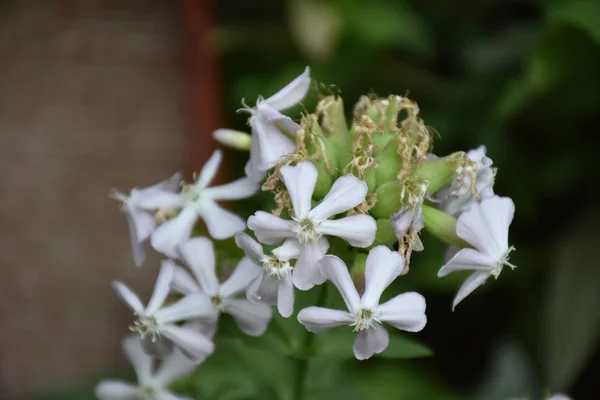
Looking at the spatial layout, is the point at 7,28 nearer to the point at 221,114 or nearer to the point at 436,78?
the point at 221,114

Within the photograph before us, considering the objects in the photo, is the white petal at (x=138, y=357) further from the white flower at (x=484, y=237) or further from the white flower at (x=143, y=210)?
the white flower at (x=484, y=237)

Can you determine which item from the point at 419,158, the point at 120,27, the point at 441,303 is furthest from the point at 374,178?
the point at 120,27

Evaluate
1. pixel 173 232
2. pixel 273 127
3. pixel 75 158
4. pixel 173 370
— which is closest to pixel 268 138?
pixel 273 127

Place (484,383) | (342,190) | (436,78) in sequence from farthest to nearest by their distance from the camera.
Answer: (436,78)
(484,383)
(342,190)

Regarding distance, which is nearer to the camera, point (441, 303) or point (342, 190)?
point (342, 190)

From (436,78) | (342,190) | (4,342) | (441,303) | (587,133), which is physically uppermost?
(436,78)

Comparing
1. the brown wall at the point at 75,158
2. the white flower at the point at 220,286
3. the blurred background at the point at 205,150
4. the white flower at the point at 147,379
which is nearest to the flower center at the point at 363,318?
the white flower at the point at 220,286
